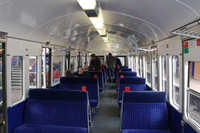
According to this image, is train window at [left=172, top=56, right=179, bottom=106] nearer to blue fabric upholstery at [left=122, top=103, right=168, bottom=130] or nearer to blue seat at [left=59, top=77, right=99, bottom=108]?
blue fabric upholstery at [left=122, top=103, right=168, bottom=130]

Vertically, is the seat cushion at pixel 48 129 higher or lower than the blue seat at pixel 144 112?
lower

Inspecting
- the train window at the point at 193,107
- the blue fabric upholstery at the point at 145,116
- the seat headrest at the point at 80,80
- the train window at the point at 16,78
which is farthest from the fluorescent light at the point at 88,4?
the seat headrest at the point at 80,80

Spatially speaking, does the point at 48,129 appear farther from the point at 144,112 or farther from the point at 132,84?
the point at 132,84

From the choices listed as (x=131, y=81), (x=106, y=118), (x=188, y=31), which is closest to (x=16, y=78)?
(x=106, y=118)

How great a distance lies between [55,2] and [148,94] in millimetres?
2407

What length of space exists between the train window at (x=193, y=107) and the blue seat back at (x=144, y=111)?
0.48 metres

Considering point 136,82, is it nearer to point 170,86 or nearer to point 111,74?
point 170,86

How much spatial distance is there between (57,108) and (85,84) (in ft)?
6.93

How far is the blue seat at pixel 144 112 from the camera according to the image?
11.2 ft

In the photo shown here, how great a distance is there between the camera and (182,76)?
3.16 m

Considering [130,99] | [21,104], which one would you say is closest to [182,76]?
[130,99]

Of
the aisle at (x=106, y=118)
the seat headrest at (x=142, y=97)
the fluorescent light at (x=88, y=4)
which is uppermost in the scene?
the fluorescent light at (x=88, y=4)

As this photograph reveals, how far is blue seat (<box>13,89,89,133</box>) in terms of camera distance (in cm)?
351

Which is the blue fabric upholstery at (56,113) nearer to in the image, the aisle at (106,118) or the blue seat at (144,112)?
the blue seat at (144,112)
